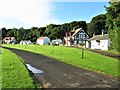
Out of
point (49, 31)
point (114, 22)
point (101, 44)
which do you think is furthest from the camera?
point (49, 31)

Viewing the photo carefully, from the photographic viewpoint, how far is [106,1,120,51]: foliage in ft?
141

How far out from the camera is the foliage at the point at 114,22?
4308 centimetres

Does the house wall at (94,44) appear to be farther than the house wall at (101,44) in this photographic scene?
Yes

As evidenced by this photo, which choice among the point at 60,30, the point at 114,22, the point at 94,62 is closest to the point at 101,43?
the point at 114,22

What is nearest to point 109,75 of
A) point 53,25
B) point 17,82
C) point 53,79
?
point 53,79

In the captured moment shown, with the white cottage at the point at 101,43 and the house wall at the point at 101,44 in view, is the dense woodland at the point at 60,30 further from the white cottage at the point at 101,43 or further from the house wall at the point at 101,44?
the house wall at the point at 101,44

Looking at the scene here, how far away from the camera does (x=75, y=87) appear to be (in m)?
12.7

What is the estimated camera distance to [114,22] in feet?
144

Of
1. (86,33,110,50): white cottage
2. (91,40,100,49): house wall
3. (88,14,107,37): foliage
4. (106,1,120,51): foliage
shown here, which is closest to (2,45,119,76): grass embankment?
(106,1,120,51): foliage

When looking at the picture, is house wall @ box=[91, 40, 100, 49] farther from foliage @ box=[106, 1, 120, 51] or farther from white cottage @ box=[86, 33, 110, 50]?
foliage @ box=[106, 1, 120, 51]

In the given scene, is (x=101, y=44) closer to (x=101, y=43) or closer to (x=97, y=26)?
(x=101, y=43)

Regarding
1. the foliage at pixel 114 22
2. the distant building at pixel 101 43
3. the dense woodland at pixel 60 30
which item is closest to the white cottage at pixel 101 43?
the distant building at pixel 101 43

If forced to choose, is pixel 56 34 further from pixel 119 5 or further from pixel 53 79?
pixel 53 79

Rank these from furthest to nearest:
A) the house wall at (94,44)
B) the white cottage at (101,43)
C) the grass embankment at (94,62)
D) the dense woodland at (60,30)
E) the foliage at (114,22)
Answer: the dense woodland at (60,30), the house wall at (94,44), the white cottage at (101,43), the foliage at (114,22), the grass embankment at (94,62)
